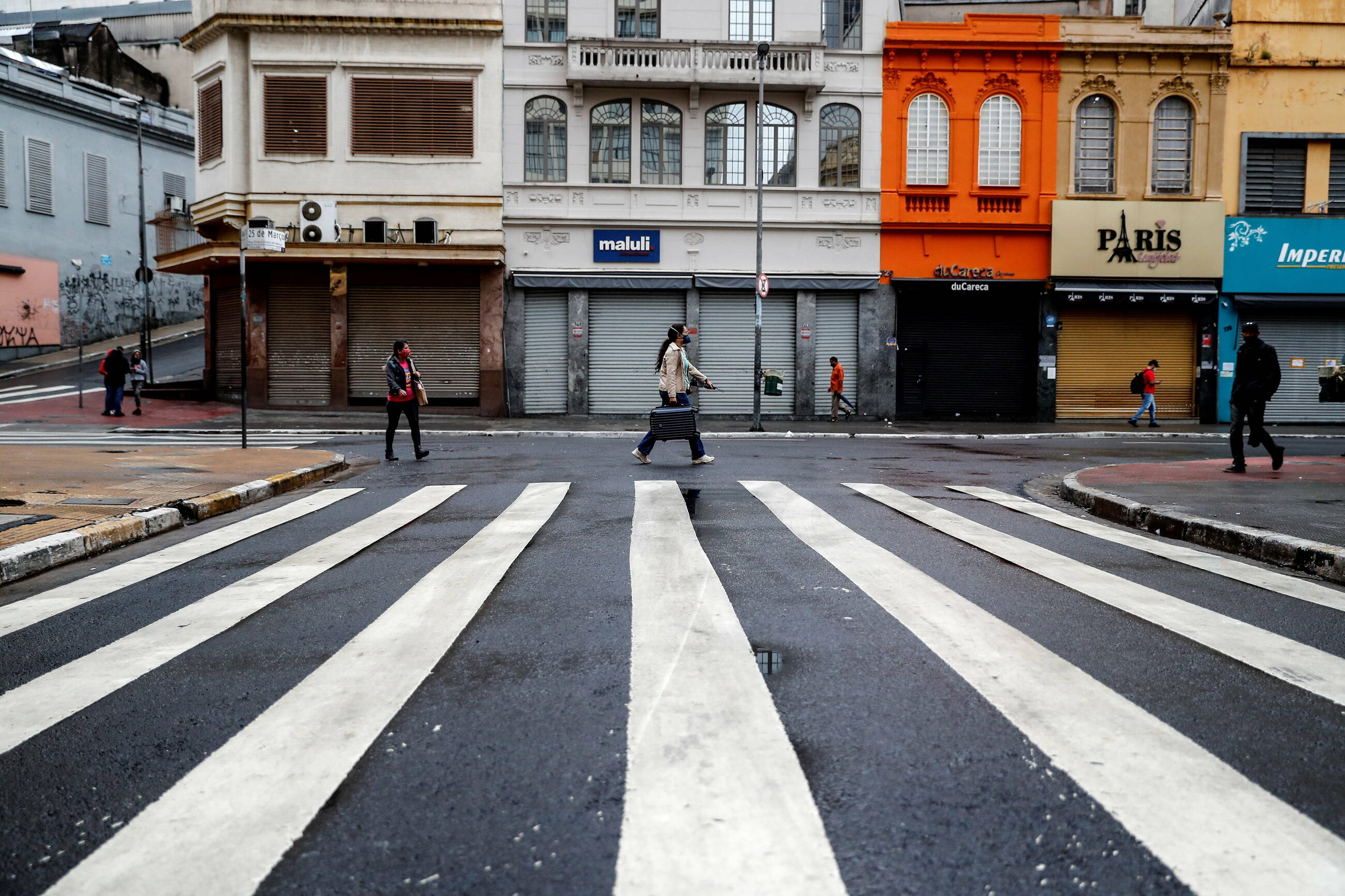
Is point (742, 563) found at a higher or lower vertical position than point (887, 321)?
lower

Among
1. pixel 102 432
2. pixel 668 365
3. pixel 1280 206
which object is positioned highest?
pixel 1280 206

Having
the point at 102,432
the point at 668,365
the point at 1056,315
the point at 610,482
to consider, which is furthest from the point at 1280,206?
the point at 102,432

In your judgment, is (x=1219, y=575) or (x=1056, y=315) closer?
(x=1219, y=575)

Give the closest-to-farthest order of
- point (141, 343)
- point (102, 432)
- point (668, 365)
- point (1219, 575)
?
point (1219, 575), point (668, 365), point (102, 432), point (141, 343)

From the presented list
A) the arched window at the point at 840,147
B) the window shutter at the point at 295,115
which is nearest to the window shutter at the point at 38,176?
the window shutter at the point at 295,115

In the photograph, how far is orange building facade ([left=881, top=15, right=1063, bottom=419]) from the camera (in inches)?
1074

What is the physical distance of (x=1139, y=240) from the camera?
27.6 meters

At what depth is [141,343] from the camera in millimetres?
33125

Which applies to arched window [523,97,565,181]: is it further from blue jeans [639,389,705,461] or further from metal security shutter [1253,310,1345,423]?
metal security shutter [1253,310,1345,423]

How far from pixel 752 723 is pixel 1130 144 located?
28306 mm

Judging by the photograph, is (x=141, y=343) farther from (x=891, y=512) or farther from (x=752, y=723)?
(x=752, y=723)

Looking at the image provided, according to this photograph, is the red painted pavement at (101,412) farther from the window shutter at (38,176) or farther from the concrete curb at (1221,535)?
the concrete curb at (1221,535)

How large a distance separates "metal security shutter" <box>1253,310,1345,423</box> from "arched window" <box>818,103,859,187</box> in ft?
38.1

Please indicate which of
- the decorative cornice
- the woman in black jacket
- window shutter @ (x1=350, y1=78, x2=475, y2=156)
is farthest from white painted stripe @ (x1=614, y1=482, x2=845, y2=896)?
the decorative cornice
